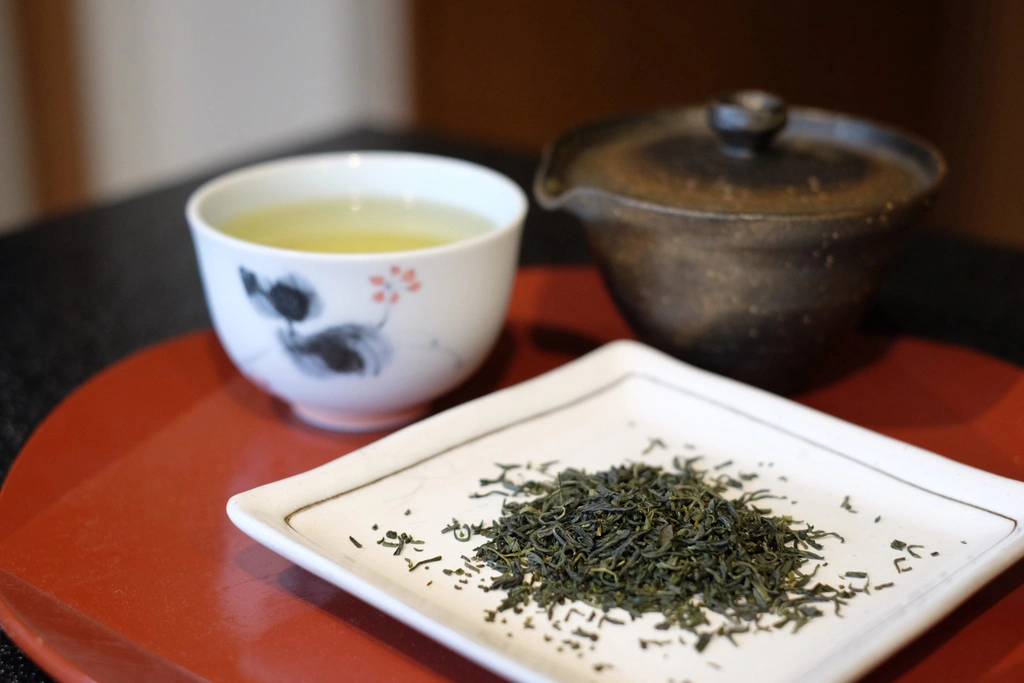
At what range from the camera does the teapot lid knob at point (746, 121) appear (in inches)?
37.4

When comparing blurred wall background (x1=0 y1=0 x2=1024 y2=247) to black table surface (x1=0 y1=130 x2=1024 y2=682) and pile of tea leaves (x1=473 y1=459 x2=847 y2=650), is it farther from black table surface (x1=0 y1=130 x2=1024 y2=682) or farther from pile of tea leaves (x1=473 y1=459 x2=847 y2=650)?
pile of tea leaves (x1=473 y1=459 x2=847 y2=650)

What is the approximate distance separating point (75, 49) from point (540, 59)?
1219 millimetres

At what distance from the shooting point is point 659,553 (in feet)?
2.26

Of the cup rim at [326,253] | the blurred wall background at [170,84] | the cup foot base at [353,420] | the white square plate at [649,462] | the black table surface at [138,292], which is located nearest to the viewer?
the white square plate at [649,462]

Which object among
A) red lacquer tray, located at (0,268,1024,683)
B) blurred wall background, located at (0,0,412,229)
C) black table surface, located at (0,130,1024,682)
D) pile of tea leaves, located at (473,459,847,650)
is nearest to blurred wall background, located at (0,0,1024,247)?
blurred wall background, located at (0,0,412,229)

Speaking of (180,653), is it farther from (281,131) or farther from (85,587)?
(281,131)

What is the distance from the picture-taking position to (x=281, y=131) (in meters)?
2.85

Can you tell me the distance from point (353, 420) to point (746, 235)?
14.9 inches

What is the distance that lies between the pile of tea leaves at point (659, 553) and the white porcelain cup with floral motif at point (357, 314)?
0.16 meters

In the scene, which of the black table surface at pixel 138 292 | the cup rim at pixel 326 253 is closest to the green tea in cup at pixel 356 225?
the cup rim at pixel 326 253

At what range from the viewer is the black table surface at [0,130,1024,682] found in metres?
1.05

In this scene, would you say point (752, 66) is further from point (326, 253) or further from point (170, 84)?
point (326, 253)

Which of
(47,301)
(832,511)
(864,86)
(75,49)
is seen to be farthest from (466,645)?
(864,86)

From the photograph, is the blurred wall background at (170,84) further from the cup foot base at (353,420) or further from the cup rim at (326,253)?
the cup foot base at (353,420)
